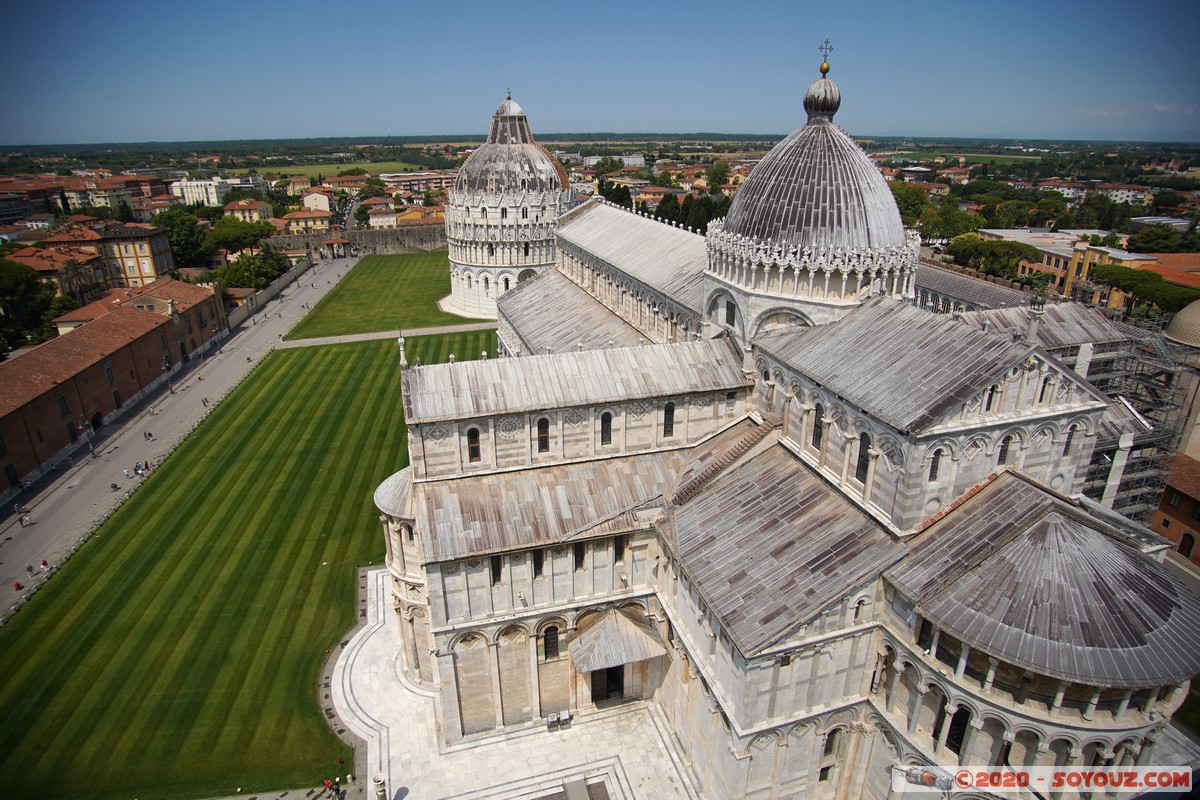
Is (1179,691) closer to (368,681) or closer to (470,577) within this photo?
(470,577)

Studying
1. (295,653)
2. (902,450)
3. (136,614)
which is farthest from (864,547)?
(136,614)

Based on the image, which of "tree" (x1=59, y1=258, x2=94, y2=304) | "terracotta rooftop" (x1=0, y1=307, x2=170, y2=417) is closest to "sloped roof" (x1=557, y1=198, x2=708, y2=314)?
"terracotta rooftop" (x1=0, y1=307, x2=170, y2=417)

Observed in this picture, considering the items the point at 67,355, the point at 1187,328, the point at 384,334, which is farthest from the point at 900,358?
the point at 384,334

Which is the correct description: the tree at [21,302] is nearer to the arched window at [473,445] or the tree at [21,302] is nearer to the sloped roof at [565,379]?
the sloped roof at [565,379]

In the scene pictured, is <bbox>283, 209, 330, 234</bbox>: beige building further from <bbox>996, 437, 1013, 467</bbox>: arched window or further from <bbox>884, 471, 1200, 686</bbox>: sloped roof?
<bbox>884, 471, 1200, 686</bbox>: sloped roof

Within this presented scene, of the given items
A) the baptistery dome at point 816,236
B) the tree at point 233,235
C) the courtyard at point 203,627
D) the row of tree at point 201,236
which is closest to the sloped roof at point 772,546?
the baptistery dome at point 816,236

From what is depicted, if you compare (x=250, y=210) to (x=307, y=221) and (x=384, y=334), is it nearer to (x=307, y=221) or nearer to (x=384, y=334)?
(x=307, y=221)
